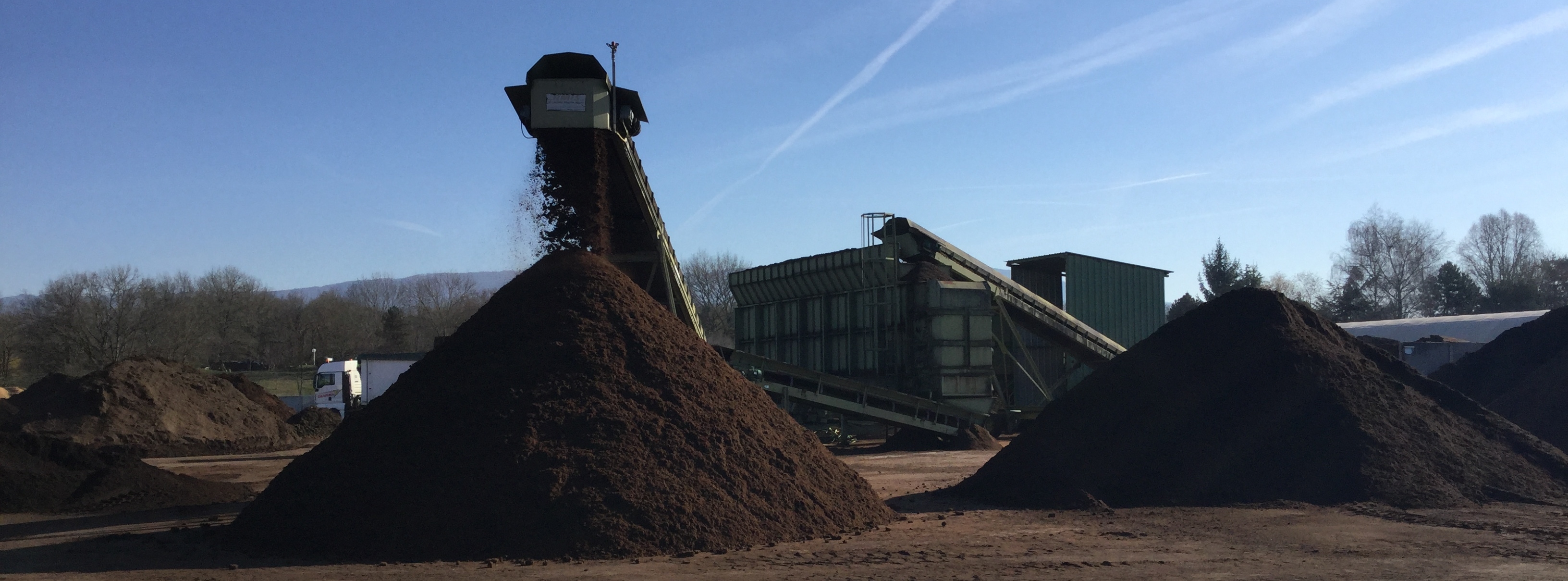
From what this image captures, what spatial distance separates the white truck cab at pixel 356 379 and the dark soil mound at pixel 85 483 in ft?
69.8

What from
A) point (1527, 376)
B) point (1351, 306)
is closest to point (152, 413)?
point (1527, 376)

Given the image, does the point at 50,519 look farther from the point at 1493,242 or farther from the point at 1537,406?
the point at 1493,242

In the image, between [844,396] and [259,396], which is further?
[259,396]

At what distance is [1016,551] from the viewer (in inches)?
424

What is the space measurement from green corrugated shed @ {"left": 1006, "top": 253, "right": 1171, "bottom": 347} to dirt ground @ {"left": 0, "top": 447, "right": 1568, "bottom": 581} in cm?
2095

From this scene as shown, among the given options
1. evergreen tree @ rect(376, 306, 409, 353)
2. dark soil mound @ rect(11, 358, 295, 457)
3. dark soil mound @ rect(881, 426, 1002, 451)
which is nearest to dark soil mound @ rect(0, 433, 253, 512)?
dark soil mound @ rect(11, 358, 295, 457)

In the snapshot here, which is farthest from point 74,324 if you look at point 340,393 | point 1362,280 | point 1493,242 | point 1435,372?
point 1493,242

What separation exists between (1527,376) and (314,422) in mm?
32595

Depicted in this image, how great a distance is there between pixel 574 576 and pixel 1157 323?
30786 millimetres

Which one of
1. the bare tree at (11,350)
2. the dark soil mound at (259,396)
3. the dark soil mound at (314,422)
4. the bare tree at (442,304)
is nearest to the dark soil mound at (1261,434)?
the dark soil mound at (314,422)

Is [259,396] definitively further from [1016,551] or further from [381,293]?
[381,293]

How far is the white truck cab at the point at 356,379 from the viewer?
131 ft

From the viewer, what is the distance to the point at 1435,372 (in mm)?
27938

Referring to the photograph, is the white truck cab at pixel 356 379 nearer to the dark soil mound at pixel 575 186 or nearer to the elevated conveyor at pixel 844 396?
the elevated conveyor at pixel 844 396
